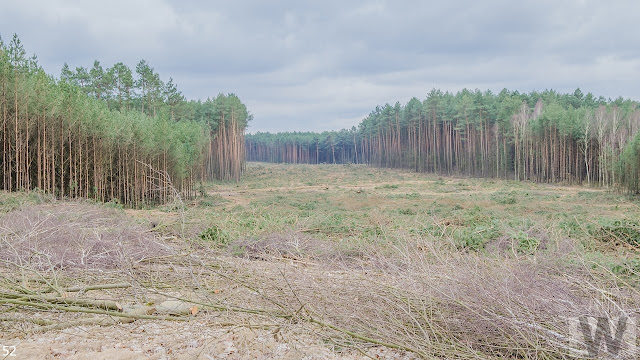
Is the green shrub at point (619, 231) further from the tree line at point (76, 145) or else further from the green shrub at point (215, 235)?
the tree line at point (76, 145)

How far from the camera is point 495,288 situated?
A: 369cm

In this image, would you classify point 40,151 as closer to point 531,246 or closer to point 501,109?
point 531,246

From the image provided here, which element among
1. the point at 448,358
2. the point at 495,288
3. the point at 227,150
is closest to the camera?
the point at 448,358

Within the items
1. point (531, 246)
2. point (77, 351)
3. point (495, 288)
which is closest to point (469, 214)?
point (531, 246)

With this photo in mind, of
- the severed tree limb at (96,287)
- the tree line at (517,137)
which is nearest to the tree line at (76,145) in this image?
the severed tree limb at (96,287)

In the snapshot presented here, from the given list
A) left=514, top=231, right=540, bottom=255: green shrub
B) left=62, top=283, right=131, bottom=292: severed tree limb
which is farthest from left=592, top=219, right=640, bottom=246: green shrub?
left=62, top=283, right=131, bottom=292: severed tree limb

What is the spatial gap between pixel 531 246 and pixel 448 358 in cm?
529

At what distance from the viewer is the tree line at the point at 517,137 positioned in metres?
38.2

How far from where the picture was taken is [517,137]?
45.8 m

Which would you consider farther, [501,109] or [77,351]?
[501,109]

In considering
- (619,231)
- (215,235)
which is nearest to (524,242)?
(619,231)

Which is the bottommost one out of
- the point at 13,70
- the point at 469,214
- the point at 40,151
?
the point at 469,214

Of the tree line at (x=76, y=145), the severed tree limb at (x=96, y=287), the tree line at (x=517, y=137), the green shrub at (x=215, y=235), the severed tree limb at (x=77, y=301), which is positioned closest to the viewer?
the severed tree limb at (x=77, y=301)

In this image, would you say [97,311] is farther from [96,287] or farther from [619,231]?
[619,231]
